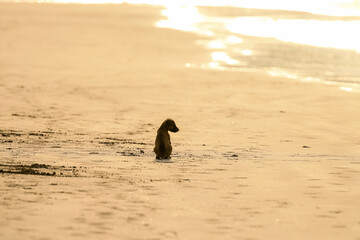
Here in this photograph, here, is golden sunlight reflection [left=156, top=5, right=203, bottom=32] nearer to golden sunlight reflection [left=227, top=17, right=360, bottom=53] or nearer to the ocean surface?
the ocean surface

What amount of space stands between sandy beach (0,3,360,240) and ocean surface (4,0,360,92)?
228 centimetres

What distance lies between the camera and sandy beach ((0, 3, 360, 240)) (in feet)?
27.0

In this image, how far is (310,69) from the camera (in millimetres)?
26000

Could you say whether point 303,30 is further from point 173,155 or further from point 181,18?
point 173,155

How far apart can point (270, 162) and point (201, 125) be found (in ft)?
11.6

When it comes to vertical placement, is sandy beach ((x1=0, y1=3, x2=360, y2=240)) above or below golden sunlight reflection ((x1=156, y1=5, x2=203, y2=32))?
below

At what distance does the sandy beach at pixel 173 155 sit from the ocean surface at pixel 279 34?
89.7 inches

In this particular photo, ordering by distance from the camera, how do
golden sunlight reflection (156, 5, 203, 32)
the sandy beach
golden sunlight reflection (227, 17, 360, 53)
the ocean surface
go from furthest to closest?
golden sunlight reflection (156, 5, 203, 32) < golden sunlight reflection (227, 17, 360, 53) < the ocean surface < the sandy beach

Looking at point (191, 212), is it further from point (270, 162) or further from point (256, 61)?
point (256, 61)

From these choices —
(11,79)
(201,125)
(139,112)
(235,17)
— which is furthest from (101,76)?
(235,17)

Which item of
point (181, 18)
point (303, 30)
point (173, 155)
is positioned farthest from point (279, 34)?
point (173, 155)

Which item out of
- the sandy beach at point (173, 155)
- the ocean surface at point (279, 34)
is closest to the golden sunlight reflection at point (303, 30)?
the ocean surface at point (279, 34)

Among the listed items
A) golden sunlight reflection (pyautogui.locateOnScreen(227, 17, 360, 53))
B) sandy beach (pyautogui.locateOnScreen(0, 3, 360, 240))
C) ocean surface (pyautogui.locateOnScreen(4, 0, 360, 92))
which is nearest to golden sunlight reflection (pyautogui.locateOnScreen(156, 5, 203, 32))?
ocean surface (pyautogui.locateOnScreen(4, 0, 360, 92))

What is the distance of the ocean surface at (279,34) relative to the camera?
25.9 metres
